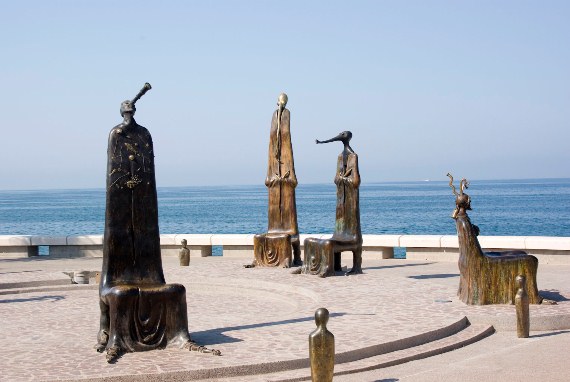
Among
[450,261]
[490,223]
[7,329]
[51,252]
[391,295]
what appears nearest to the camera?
[7,329]

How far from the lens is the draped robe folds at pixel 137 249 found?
415 inches

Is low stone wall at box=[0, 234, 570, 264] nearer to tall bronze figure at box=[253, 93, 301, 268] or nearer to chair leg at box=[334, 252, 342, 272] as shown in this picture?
tall bronze figure at box=[253, 93, 301, 268]

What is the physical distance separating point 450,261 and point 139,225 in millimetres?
11266

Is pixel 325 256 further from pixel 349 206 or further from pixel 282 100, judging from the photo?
pixel 282 100

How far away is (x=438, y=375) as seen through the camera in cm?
986

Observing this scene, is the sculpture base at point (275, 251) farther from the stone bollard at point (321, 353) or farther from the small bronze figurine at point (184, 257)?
the stone bollard at point (321, 353)

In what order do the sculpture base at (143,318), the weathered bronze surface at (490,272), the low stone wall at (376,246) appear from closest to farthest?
the sculpture base at (143,318) < the weathered bronze surface at (490,272) < the low stone wall at (376,246)

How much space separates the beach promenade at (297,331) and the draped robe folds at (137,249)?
0.34 m

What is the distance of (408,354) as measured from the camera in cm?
1065

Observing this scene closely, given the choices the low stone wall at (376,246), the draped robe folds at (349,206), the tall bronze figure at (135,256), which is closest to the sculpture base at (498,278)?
the draped robe folds at (349,206)

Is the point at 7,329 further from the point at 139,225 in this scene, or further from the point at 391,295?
the point at 391,295

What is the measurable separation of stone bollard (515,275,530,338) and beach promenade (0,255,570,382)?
217 mm

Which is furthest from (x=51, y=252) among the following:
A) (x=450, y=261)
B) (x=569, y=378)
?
(x=569, y=378)

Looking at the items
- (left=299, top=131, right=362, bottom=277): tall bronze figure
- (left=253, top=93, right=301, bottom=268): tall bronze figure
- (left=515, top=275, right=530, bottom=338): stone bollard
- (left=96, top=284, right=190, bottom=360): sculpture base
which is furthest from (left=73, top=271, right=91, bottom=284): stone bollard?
(left=515, top=275, right=530, bottom=338): stone bollard
